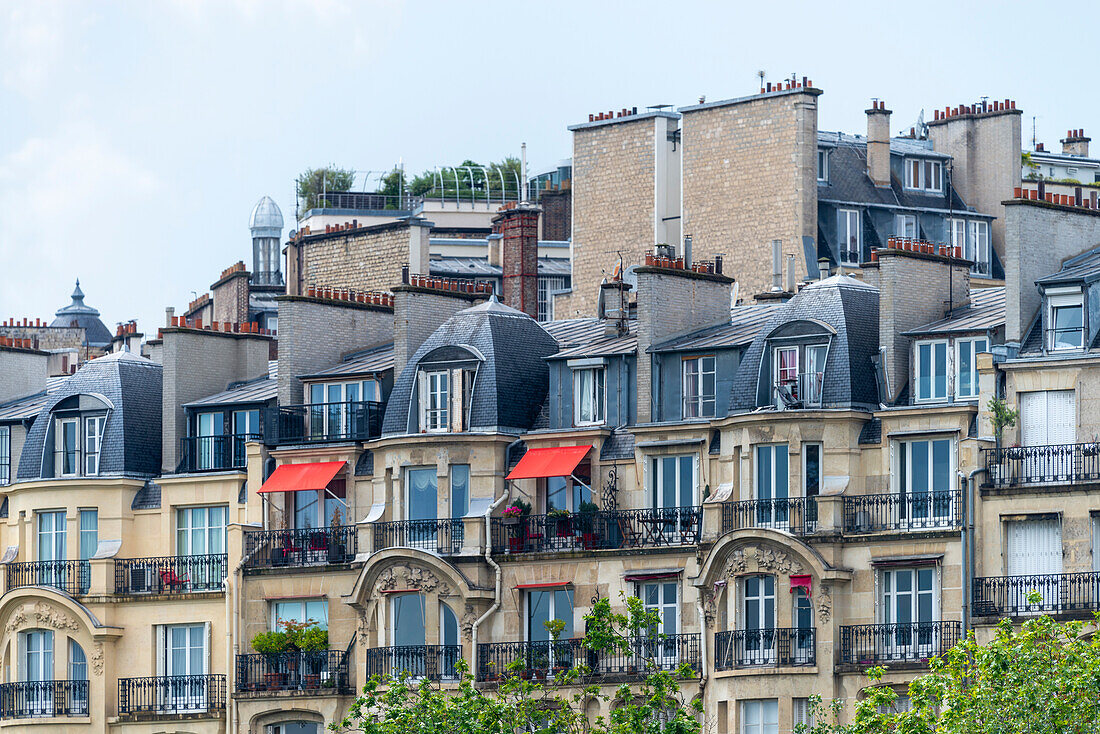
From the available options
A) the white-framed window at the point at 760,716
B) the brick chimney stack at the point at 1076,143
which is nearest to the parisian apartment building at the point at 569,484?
the white-framed window at the point at 760,716

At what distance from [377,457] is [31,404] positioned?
45.7 feet

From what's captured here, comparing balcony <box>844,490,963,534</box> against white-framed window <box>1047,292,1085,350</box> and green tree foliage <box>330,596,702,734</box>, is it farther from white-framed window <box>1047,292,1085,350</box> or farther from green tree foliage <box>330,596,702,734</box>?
green tree foliage <box>330,596,702,734</box>

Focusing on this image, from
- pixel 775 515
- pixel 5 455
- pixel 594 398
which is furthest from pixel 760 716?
pixel 5 455

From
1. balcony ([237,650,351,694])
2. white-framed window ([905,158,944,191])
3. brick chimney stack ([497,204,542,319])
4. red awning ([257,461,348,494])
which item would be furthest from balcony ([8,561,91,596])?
white-framed window ([905,158,944,191])

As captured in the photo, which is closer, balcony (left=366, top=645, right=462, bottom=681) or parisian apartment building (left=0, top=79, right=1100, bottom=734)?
parisian apartment building (left=0, top=79, right=1100, bottom=734)

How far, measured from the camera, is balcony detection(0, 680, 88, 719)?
80.6 meters

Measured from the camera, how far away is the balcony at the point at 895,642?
6900cm

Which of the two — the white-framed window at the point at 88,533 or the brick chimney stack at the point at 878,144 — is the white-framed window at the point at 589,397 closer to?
the white-framed window at the point at 88,533

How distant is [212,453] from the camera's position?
8144 centimetres

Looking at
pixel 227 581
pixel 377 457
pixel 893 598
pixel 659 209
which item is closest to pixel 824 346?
pixel 893 598

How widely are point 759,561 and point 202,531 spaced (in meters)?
16.4

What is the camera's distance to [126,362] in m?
83.2

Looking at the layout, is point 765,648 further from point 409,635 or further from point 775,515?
point 409,635

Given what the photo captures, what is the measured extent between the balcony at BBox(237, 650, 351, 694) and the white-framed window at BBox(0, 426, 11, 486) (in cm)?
1020
